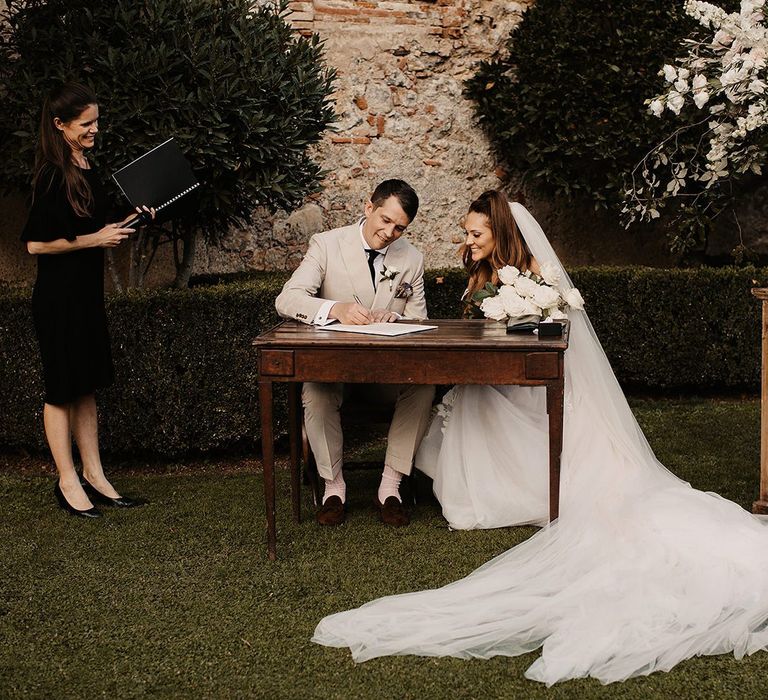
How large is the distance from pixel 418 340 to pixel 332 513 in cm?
117

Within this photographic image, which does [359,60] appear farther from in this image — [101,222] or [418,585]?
[418,585]

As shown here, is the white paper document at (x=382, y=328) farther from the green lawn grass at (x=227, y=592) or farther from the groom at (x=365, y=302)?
the green lawn grass at (x=227, y=592)

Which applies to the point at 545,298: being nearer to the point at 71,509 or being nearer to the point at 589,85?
the point at 71,509

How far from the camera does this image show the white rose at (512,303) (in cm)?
457

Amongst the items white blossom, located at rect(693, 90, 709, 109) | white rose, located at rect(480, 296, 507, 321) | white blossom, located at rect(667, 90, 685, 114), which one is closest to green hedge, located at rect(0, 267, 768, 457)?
white rose, located at rect(480, 296, 507, 321)

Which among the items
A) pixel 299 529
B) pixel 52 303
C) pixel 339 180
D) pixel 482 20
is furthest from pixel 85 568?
pixel 482 20

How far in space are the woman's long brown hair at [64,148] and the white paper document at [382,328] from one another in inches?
54.8

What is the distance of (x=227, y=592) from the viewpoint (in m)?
4.11

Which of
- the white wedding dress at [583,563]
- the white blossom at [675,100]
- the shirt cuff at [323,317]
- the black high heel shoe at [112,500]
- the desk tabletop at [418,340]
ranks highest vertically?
the white blossom at [675,100]

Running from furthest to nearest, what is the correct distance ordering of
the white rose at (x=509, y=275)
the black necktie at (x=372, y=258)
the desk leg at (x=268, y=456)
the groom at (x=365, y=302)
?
the black necktie at (x=372, y=258) → the groom at (x=365, y=302) → the white rose at (x=509, y=275) → the desk leg at (x=268, y=456)

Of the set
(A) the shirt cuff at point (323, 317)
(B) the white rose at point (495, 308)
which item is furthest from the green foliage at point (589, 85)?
(A) the shirt cuff at point (323, 317)

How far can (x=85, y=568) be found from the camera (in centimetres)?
441

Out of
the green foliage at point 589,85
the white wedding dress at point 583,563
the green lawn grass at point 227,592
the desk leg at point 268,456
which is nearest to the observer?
the green lawn grass at point 227,592

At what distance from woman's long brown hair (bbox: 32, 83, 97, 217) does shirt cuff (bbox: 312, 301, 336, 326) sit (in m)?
1.25
